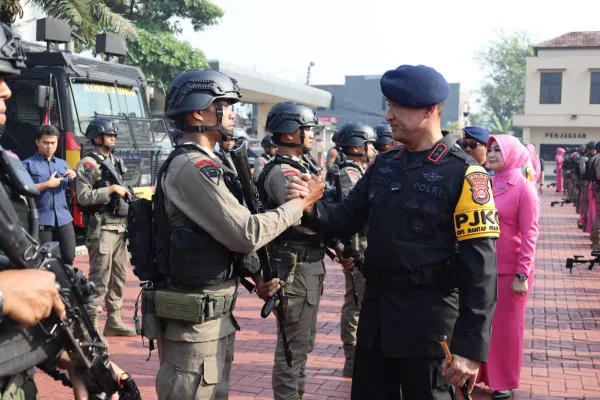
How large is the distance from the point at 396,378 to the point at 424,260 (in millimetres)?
608

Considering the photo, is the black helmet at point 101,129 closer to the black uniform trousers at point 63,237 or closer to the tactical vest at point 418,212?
the black uniform trousers at point 63,237

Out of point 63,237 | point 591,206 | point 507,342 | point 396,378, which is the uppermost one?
point 591,206

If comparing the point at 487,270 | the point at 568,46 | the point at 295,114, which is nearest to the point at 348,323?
the point at 295,114

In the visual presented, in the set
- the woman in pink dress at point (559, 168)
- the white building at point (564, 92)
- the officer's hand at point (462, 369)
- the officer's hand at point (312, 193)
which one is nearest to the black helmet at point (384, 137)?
the officer's hand at point (312, 193)

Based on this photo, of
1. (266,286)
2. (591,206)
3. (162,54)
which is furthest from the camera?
(162,54)

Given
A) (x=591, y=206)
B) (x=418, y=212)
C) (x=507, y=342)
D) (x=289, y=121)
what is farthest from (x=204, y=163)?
(x=591, y=206)

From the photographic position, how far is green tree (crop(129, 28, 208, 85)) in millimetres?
21812

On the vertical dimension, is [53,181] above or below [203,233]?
above

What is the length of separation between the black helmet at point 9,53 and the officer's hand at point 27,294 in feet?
2.09

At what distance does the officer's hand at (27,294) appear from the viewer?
190 cm

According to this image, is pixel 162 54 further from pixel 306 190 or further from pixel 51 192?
pixel 306 190

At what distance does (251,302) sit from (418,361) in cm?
541

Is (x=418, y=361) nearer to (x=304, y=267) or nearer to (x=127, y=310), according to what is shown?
(x=304, y=267)

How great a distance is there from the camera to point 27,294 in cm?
192
